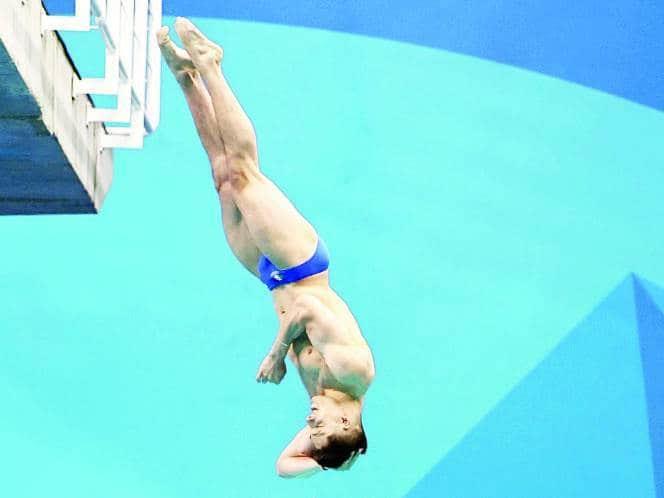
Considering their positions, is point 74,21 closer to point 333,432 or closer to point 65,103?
point 65,103

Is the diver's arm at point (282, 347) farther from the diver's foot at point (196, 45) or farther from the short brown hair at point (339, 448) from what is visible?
the diver's foot at point (196, 45)

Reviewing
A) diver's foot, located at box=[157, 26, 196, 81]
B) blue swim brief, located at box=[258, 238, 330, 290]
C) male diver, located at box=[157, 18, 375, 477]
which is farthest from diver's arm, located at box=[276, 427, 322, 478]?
diver's foot, located at box=[157, 26, 196, 81]

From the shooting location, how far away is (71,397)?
10.7 m

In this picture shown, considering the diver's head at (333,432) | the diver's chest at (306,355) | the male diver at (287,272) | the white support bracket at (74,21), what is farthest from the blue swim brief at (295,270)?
the white support bracket at (74,21)

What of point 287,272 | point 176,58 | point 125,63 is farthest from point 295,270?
point 125,63

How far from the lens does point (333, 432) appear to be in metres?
6.88

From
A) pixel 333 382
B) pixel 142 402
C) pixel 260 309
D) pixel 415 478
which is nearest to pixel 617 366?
pixel 415 478

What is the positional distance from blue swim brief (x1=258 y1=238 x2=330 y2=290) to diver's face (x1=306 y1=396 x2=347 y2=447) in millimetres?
625

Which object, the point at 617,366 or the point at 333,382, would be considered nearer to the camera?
the point at 333,382

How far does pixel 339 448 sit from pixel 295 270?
91 cm

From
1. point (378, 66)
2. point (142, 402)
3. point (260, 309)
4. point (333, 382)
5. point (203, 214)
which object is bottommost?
point (333, 382)

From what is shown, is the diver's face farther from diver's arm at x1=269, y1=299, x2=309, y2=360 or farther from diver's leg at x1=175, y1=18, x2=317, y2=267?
diver's leg at x1=175, y1=18, x2=317, y2=267

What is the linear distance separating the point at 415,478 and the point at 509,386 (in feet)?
3.17

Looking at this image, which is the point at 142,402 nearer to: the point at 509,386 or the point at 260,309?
the point at 260,309
